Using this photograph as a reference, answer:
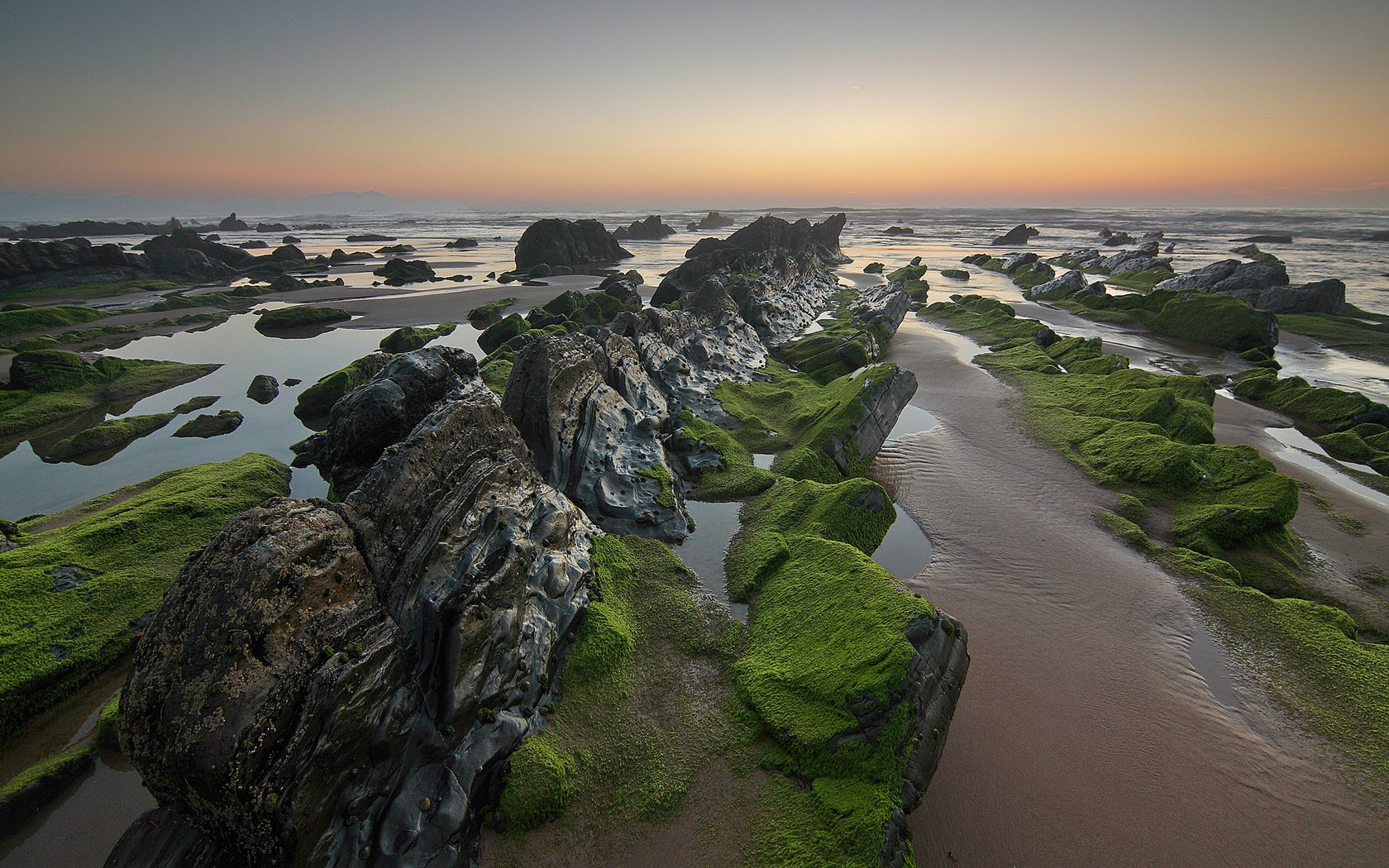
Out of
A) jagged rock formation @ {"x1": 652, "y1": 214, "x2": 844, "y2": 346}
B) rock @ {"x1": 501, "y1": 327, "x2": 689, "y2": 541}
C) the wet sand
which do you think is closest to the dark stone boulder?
jagged rock formation @ {"x1": 652, "y1": 214, "x2": 844, "y2": 346}

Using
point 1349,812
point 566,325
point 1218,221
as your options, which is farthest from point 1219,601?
point 1218,221

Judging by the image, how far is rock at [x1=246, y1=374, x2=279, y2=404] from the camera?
21.8 meters

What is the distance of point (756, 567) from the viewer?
11.0 m

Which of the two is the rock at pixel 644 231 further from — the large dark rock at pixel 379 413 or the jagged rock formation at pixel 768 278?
the large dark rock at pixel 379 413

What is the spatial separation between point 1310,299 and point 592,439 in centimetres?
4819

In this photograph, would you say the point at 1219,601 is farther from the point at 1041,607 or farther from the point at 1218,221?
the point at 1218,221

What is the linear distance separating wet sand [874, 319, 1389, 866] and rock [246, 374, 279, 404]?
24500 mm

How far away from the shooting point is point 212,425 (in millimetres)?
18734

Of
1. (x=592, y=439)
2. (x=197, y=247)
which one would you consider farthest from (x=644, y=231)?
(x=592, y=439)

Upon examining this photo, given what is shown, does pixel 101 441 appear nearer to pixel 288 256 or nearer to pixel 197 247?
pixel 197 247

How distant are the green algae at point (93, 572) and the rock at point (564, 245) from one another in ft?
167

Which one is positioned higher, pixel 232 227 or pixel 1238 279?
pixel 232 227

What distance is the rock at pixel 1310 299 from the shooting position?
35156 mm

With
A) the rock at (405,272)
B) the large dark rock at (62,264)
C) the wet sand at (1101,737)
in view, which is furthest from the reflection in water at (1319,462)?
the large dark rock at (62,264)
